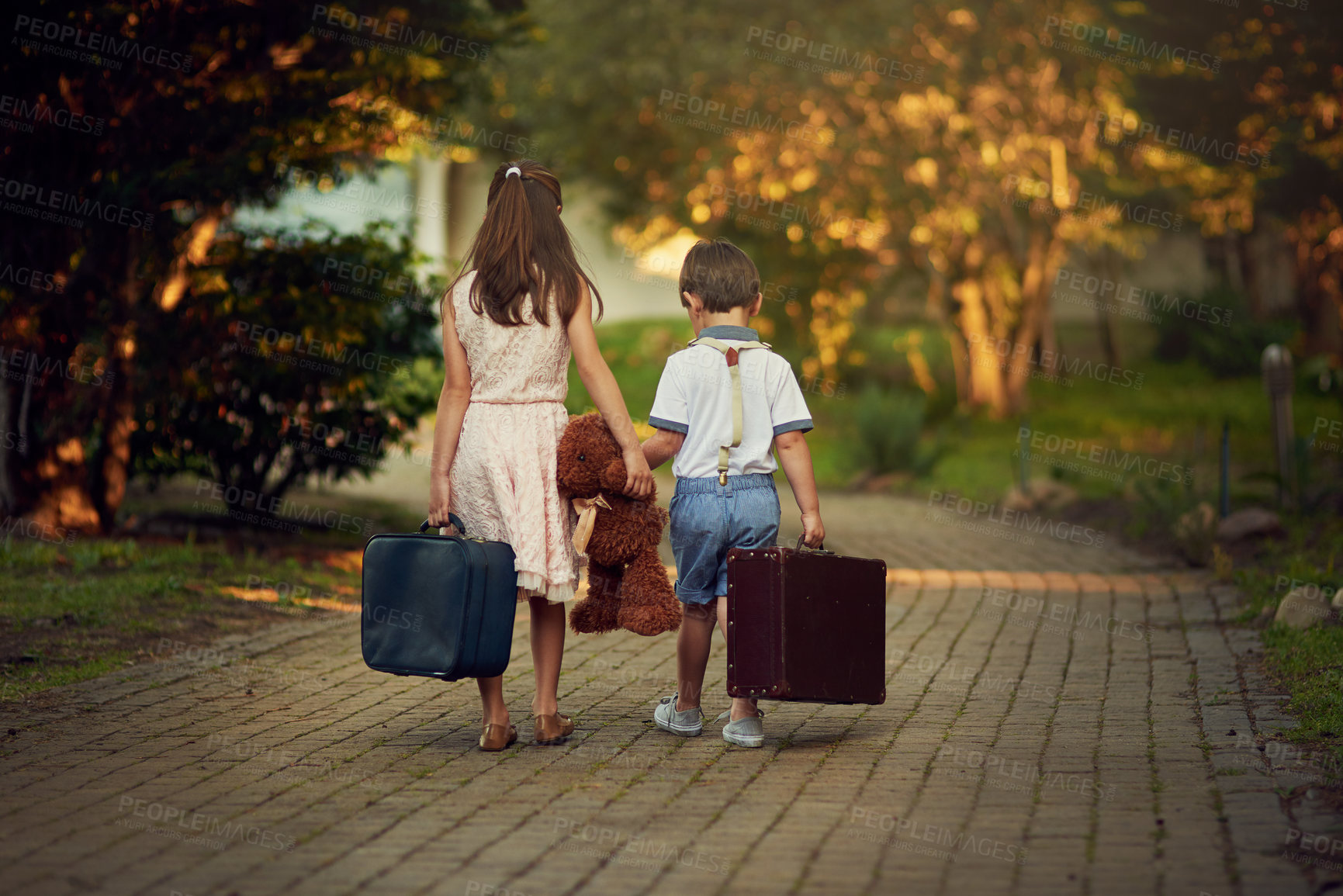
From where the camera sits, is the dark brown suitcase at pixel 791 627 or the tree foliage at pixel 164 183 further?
the tree foliage at pixel 164 183

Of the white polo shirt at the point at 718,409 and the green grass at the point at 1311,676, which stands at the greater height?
the white polo shirt at the point at 718,409

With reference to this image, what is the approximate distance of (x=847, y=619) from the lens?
5.06 meters

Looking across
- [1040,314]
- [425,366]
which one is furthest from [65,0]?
[1040,314]

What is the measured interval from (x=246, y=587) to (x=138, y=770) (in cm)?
391

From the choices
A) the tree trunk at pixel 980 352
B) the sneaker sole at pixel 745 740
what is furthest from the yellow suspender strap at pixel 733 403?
the tree trunk at pixel 980 352

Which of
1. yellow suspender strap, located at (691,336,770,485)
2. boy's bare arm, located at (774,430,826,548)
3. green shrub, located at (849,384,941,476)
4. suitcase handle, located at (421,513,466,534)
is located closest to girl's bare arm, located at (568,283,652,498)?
yellow suspender strap, located at (691,336,770,485)

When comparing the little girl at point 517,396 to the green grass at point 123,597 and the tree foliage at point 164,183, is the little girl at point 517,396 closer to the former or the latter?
the green grass at point 123,597

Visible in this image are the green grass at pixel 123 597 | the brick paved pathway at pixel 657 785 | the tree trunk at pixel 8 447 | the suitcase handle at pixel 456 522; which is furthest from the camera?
the tree trunk at pixel 8 447

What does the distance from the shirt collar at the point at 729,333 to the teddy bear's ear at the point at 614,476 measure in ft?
2.05

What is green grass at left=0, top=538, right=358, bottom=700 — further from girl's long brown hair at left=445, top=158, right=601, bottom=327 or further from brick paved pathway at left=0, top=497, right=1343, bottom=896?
girl's long brown hair at left=445, top=158, right=601, bottom=327

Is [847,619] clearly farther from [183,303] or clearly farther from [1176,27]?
[1176,27]

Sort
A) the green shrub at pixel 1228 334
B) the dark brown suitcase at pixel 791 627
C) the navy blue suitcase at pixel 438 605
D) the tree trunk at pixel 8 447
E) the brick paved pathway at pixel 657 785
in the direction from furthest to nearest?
the green shrub at pixel 1228 334 → the tree trunk at pixel 8 447 → the dark brown suitcase at pixel 791 627 → the navy blue suitcase at pixel 438 605 → the brick paved pathway at pixel 657 785

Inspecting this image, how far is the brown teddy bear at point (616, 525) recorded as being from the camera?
4902 mm

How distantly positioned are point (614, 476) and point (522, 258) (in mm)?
862
